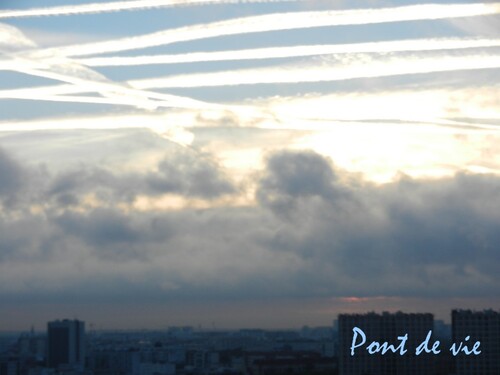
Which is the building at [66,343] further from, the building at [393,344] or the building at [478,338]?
the building at [478,338]

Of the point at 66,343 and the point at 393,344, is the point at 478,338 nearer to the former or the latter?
the point at 393,344

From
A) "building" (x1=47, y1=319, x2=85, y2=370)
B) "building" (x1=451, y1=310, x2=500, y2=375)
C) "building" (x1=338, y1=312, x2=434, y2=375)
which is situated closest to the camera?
"building" (x1=451, y1=310, x2=500, y2=375)

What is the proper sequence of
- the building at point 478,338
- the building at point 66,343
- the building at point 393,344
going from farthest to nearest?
the building at point 66,343 < the building at point 393,344 < the building at point 478,338

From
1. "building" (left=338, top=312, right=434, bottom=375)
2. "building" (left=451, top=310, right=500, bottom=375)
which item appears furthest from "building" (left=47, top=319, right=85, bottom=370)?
"building" (left=451, top=310, right=500, bottom=375)

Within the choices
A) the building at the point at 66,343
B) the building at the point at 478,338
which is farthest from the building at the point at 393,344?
the building at the point at 66,343

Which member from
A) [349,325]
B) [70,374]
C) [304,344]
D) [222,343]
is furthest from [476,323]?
[222,343]

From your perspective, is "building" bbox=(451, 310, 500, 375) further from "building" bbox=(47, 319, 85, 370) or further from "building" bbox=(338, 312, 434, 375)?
"building" bbox=(47, 319, 85, 370)

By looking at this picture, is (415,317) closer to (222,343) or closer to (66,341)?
(66,341)

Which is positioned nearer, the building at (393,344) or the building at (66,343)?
the building at (393,344)
